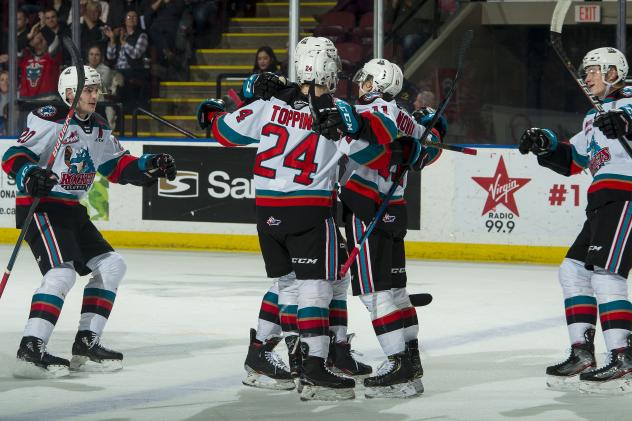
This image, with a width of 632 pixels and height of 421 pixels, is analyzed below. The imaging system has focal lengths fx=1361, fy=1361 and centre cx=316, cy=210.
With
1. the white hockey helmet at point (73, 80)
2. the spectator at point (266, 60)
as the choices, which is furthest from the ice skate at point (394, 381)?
the spectator at point (266, 60)

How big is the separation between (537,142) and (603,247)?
0.50 metres

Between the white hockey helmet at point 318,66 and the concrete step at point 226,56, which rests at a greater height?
the white hockey helmet at point 318,66

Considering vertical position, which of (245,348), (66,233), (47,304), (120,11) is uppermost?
(120,11)

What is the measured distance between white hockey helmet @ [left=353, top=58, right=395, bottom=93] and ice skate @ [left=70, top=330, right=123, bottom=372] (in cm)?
152

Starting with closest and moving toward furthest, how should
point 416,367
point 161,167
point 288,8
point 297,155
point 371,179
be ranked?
point 297,155 < point 416,367 < point 371,179 < point 161,167 < point 288,8

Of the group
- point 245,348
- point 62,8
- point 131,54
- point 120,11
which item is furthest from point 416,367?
point 62,8

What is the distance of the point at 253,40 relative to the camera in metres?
12.4

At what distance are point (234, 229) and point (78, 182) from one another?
16.2 feet

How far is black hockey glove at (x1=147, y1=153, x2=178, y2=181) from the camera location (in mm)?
5738

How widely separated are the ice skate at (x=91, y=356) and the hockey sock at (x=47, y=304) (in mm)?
154

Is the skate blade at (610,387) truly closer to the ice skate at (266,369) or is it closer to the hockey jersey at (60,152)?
the ice skate at (266,369)

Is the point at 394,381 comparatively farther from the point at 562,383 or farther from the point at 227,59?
the point at 227,59

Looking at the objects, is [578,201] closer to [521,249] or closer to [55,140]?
[521,249]

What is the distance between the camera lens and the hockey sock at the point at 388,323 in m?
4.99
